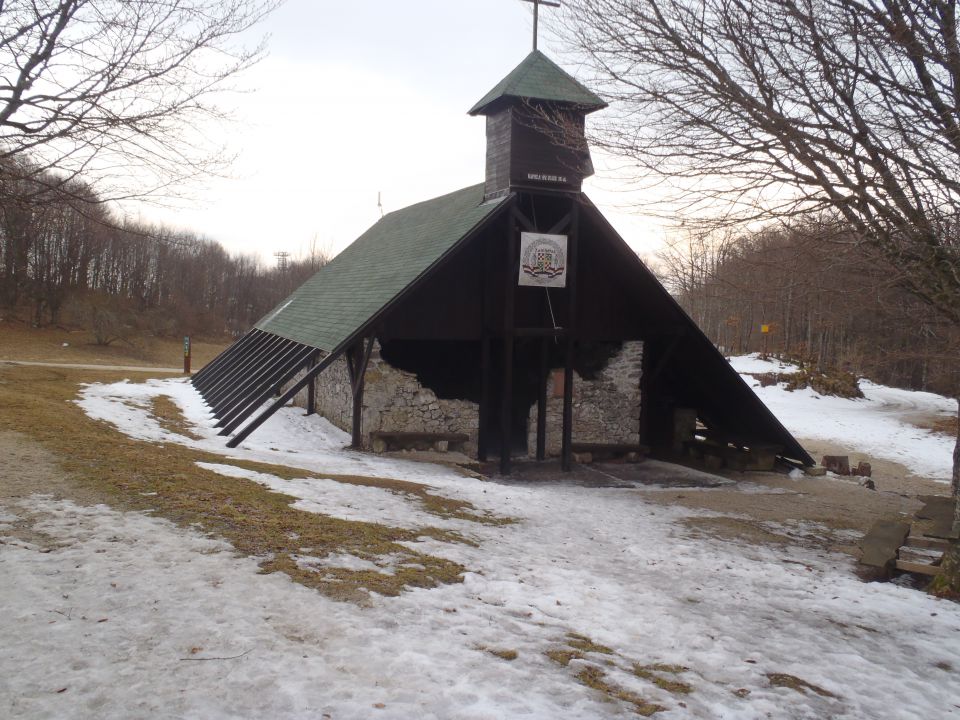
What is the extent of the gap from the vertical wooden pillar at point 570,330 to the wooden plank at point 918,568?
7221mm

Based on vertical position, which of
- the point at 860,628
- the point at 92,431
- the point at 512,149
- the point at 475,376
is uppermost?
the point at 512,149

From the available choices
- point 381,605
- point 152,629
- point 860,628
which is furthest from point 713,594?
point 152,629

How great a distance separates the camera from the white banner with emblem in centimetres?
1359

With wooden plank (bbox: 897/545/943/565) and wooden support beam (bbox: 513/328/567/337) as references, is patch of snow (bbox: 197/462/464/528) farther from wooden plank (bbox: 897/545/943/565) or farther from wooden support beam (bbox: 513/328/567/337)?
wooden support beam (bbox: 513/328/567/337)

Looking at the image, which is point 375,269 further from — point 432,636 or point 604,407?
point 432,636

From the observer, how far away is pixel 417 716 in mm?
3766

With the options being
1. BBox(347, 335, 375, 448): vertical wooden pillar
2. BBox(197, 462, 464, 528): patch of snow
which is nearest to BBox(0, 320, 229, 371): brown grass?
BBox(347, 335, 375, 448): vertical wooden pillar

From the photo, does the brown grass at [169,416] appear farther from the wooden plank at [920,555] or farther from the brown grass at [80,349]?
the brown grass at [80,349]

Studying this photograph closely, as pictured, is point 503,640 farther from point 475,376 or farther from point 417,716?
point 475,376

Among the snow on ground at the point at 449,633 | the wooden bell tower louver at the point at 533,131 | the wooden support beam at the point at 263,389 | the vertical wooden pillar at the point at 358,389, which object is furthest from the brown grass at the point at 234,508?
the wooden bell tower louver at the point at 533,131

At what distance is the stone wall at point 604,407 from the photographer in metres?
15.0

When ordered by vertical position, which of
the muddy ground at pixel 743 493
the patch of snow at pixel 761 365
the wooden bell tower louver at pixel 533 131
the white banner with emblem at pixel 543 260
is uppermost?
the wooden bell tower louver at pixel 533 131

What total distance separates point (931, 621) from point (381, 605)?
15.5 feet

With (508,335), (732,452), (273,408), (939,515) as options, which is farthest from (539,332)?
(939,515)
